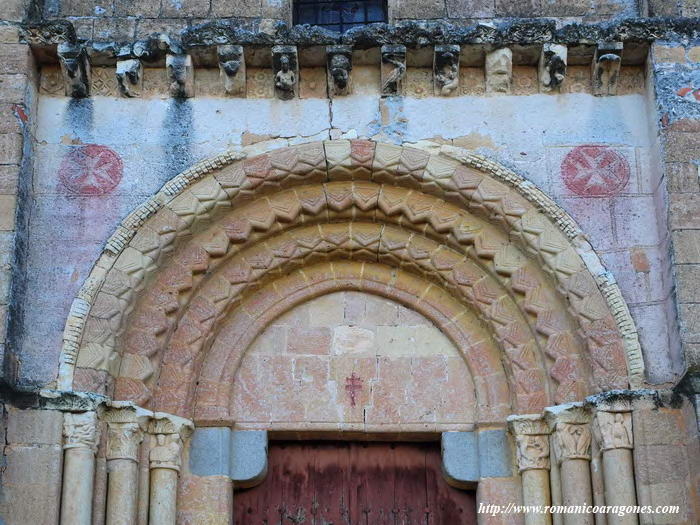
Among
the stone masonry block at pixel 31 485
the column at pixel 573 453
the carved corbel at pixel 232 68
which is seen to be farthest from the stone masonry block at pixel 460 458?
the carved corbel at pixel 232 68

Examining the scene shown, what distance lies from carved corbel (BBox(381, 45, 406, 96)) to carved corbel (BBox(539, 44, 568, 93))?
96 cm

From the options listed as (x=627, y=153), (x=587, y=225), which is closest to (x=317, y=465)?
(x=587, y=225)

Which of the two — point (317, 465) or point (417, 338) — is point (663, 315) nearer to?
point (417, 338)

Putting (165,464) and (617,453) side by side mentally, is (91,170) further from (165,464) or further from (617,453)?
(617,453)

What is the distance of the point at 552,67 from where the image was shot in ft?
26.9

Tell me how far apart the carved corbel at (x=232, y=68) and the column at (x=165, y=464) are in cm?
231

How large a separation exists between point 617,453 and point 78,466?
129 inches

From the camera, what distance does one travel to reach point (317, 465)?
26.8 feet

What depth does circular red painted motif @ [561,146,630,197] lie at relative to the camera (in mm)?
8047

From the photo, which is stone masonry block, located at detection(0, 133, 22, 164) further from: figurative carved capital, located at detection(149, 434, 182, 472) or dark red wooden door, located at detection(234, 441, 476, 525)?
dark red wooden door, located at detection(234, 441, 476, 525)

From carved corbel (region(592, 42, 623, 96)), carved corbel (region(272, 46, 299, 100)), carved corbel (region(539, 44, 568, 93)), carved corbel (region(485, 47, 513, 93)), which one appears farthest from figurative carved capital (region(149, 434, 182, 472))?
carved corbel (region(592, 42, 623, 96))

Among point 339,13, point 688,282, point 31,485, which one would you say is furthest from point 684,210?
point 31,485

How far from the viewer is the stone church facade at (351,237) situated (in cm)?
764

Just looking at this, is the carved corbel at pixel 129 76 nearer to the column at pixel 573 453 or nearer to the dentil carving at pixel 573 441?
the column at pixel 573 453
